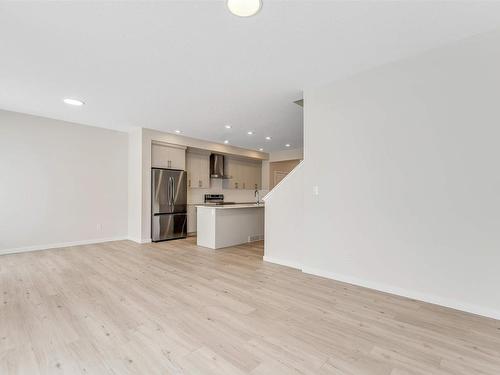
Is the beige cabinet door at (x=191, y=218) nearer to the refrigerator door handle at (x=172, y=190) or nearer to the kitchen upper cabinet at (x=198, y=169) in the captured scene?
the kitchen upper cabinet at (x=198, y=169)

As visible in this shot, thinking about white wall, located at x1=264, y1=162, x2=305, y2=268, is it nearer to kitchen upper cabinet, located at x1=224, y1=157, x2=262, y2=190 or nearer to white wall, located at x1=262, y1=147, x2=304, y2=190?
kitchen upper cabinet, located at x1=224, y1=157, x2=262, y2=190

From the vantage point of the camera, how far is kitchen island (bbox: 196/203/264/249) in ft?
16.1

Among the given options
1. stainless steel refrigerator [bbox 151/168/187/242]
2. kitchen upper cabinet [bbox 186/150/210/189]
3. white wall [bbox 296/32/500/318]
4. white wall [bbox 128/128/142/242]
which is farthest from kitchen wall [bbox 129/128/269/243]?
white wall [bbox 296/32/500/318]

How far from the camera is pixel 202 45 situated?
239 cm

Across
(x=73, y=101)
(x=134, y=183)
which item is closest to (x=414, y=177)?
(x=73, y=101)

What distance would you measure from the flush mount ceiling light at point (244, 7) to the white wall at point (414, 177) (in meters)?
1.64

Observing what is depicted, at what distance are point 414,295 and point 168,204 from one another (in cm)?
495

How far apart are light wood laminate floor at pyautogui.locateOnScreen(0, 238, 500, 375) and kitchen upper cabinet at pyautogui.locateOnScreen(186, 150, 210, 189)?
3813 mm

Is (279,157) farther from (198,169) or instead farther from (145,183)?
(145,183)

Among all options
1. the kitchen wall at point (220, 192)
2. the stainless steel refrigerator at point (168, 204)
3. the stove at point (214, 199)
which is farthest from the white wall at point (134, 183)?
the stove at point (214, 199)

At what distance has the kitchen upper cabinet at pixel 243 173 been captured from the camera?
7.95 metres

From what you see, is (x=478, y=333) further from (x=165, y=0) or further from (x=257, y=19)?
(x=165, y=0)

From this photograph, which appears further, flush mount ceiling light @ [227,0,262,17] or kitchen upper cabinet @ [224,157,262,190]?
kitchen upper cabinet @ [224,157,262,190]

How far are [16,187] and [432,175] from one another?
20.9 feet
